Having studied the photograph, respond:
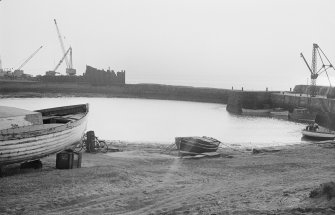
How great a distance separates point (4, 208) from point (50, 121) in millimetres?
11327

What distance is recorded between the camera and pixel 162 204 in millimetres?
9977

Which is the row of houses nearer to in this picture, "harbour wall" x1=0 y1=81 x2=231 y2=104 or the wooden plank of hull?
"harbour wall" x1=0 y1=81 x2=231 y2=104

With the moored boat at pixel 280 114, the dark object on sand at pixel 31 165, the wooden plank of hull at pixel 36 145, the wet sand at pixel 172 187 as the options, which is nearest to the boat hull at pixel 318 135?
the wet sand at pixel 172 187

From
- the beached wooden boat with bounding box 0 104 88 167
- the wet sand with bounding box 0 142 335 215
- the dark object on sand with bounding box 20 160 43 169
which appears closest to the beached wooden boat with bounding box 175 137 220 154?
the wet sand with bounding box 0 142 335 215

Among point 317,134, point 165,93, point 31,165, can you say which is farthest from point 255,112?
point 31,165

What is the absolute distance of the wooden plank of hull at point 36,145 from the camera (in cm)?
1307

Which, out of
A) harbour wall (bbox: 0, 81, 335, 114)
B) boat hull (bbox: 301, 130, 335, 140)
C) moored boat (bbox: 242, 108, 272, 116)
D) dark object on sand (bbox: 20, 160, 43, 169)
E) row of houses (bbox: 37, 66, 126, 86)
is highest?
row of houses (bbox: 37, 66, 126, 86)

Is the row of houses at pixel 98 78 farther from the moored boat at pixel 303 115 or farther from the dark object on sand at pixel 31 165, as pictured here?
the dark object on sand at pixel 31 165

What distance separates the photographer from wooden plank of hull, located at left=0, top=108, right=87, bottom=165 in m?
13.1

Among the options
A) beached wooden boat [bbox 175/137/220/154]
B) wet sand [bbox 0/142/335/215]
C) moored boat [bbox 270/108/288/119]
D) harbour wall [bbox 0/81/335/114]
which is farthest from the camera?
harbour wall [bbox 0/81/335/114]

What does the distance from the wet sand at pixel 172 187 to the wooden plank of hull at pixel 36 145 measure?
2.09 ft

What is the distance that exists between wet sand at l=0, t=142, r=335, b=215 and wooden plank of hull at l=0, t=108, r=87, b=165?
64 centimetres

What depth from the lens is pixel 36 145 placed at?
1434cm

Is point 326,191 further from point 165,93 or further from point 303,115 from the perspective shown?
point 165,93
